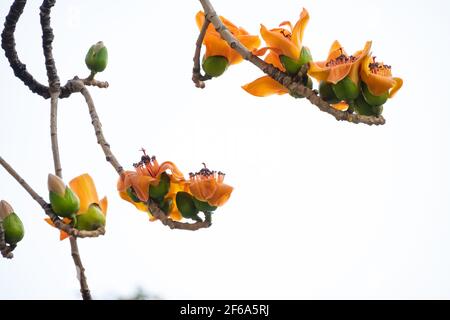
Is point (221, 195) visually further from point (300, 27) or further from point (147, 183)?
point (300, 27)

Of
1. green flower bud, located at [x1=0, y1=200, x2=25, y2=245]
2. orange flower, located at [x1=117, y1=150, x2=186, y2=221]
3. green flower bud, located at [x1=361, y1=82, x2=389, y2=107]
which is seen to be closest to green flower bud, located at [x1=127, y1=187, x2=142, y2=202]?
orange flower, located at [x1=117, y1=150, x2=186, y2=221]

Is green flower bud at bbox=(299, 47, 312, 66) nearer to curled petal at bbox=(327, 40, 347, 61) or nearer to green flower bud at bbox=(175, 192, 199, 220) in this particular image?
curled petal at bbox=(327, 40, 347, 61)

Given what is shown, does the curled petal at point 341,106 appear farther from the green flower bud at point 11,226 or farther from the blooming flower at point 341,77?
the green flower bud at point 11,226

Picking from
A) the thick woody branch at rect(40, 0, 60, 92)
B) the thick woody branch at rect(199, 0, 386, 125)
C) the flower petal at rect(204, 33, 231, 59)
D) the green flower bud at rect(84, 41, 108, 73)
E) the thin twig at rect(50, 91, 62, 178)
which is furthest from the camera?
the green flower bud at rect(84, 41, 108, 73)

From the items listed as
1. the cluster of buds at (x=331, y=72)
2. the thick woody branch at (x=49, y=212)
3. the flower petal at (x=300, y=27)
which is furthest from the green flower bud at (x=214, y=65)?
the thick woody branch at (x=49, y=212)

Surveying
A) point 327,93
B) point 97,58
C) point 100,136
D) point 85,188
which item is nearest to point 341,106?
point 327,93
